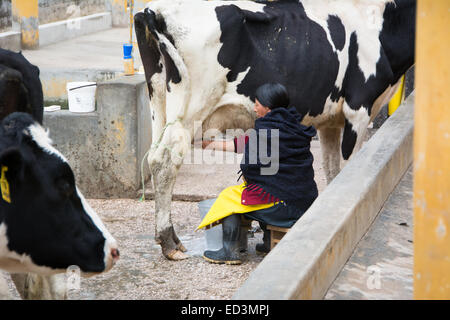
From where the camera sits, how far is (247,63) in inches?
205

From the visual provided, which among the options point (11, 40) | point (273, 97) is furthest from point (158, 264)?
point (11, 40)

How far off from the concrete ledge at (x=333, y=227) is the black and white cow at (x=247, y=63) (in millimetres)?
568

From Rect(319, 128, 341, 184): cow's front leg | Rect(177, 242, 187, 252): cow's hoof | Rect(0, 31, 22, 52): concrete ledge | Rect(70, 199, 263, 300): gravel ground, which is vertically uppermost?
Rect(0, 31, 22, 52): concrete ledge

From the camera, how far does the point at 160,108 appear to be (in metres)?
5.30

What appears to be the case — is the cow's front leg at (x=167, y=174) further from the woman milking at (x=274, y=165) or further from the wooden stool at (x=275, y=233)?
the wooden stool at (x=275, y=233)

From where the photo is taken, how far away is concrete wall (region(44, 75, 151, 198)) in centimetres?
655

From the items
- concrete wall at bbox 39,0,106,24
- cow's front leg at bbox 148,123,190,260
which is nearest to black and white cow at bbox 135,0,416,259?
cow's front leg at bbox 148,123,190,260

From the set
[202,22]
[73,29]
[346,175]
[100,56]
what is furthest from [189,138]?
[73,29]

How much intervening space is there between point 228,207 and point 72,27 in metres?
11.7

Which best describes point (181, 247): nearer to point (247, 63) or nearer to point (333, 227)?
point (247, 63)

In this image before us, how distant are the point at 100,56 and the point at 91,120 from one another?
6305mm

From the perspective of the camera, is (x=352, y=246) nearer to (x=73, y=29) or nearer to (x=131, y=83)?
(x=131, y=83)

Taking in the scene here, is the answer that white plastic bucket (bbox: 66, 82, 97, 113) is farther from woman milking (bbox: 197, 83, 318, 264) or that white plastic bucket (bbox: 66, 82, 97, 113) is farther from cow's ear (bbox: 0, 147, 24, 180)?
cow's ear (bbox: 0, 147, 24, 180)

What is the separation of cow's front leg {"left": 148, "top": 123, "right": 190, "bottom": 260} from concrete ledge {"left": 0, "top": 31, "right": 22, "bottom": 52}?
28.9 feet
